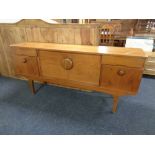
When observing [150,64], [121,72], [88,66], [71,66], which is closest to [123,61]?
[121,72]

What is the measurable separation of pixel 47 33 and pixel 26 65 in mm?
560

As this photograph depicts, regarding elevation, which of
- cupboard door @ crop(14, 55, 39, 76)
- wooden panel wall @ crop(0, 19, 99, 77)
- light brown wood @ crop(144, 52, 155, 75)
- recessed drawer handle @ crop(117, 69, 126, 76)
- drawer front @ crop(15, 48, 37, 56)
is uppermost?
wooden panel wall @ crop(0, 19, 99, 77)

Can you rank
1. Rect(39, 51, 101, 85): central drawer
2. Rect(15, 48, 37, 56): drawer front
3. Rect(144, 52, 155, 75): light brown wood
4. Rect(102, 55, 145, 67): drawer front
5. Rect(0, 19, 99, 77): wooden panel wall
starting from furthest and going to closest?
Rect(144, 52, 155, 75): light brown wood
Rect(0, 19, 99, 77): wooden panel wall
Rect(15, 48, 37, 56): drawer front
Rect(39, 51, 101, 85): central drawer
Rect(102, 55, 145, 67): drawer front

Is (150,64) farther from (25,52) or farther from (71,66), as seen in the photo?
(25,52)

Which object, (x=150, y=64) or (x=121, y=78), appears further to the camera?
(x=150, y=64)

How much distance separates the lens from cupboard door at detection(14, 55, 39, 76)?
154 cm

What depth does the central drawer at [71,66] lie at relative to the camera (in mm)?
1279

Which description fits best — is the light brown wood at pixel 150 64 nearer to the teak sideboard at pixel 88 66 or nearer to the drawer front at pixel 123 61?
the teak sideboard at pixel 88 66

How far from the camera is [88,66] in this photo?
4.26ft

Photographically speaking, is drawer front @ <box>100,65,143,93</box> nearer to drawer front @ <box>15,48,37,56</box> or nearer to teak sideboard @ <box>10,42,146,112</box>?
teak sideboard @ <box>10,42,146,112</box>

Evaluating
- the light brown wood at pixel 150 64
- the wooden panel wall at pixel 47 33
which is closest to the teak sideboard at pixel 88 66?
the wooden panel wall at pixel 47 33

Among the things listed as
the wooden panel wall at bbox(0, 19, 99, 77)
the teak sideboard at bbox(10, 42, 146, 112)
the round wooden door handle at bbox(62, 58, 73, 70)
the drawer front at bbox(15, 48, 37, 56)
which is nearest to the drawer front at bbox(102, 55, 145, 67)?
the teak sideboard at bbox(10, 42, 146, 112)

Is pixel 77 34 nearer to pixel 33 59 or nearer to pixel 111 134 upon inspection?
pixel 33 59

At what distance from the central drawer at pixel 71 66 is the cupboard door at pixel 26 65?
112 mm
